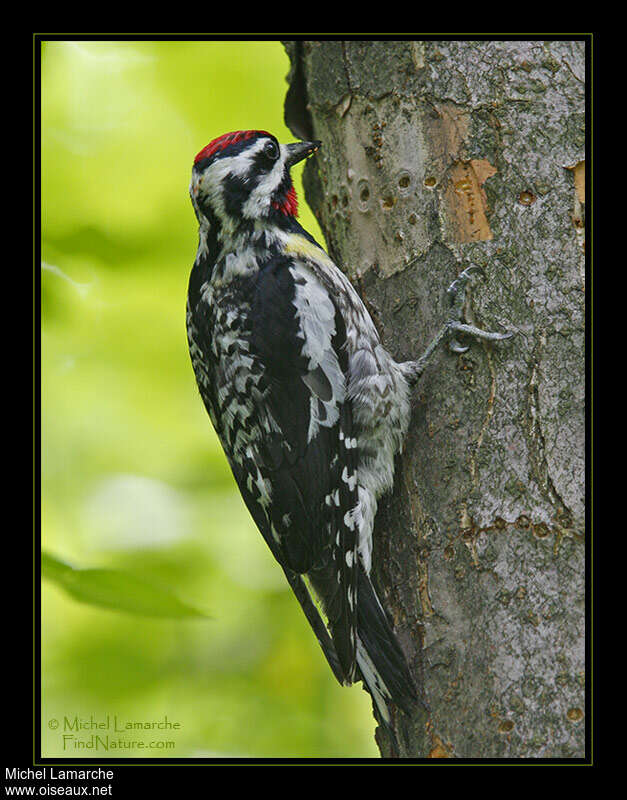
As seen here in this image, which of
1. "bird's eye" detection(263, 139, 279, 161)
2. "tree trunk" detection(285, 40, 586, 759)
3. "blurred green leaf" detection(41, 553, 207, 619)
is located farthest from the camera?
"bird's eye" detection(263, 139, 279, 161)

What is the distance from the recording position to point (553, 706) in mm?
1563

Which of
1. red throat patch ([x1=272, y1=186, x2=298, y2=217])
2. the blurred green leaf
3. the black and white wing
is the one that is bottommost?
the blurred green leaf

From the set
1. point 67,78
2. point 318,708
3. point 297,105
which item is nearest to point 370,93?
point 297,105

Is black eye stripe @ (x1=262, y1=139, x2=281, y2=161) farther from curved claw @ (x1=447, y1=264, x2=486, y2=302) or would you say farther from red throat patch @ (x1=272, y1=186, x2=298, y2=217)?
curved claw @ (x1=447, y1=264, x2=486, y2=302)

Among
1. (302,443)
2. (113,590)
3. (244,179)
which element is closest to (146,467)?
(113,590)

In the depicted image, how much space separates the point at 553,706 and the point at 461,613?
0.89 ft

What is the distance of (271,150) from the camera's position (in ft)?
8.08

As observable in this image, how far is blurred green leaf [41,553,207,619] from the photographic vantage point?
7.65ft

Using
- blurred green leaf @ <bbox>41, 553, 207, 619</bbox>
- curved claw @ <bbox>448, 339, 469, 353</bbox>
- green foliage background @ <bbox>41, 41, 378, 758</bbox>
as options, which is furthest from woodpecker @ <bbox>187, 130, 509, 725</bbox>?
blurred green leaf @ <bbox>41, 553, 207, 619</bbox>

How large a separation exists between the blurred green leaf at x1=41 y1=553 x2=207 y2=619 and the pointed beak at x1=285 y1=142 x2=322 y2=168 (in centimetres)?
143

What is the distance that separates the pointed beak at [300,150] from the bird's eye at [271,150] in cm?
5

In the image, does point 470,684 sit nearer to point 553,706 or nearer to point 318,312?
point 553,706

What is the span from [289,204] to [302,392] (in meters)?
0.73

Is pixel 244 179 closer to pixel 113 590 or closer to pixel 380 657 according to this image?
pixel 113 590
